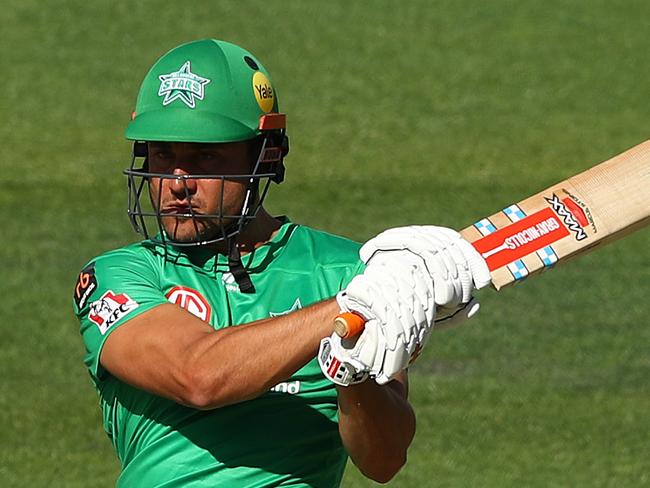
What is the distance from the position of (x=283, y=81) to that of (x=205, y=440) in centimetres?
1278

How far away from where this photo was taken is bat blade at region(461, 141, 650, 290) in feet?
13.5

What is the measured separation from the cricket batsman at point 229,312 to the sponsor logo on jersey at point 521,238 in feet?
0.22

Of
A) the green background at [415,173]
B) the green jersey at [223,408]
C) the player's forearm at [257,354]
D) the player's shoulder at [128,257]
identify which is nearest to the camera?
the player's forearm at [257,354]

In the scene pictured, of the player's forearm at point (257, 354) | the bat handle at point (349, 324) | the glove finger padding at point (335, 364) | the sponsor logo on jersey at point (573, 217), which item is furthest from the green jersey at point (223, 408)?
the sponsor logo on jersey at point (573, 217)

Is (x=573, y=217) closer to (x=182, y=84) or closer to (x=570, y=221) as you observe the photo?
(x=570, y=221)

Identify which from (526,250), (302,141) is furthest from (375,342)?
(302,141)

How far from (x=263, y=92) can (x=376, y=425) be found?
1044mm

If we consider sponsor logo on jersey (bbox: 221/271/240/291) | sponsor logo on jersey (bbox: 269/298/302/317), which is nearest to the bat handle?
sponsor logo on jersey (bbox: 269/298/302/317)

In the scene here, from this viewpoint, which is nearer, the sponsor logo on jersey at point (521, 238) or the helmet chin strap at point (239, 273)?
the sponsor logo on jersey at point (521, 238)

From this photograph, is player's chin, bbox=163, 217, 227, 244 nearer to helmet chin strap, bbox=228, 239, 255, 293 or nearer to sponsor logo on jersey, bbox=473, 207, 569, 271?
helmet chin strap, bbox=228, 239, 255, 293

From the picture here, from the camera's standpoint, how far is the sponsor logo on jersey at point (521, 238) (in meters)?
4.11

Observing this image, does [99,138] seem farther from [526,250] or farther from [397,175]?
[526,250]

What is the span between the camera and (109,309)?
439cm

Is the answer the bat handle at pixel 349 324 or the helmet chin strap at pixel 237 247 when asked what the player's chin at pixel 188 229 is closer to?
the helmet chin strap at pixel 237 247
